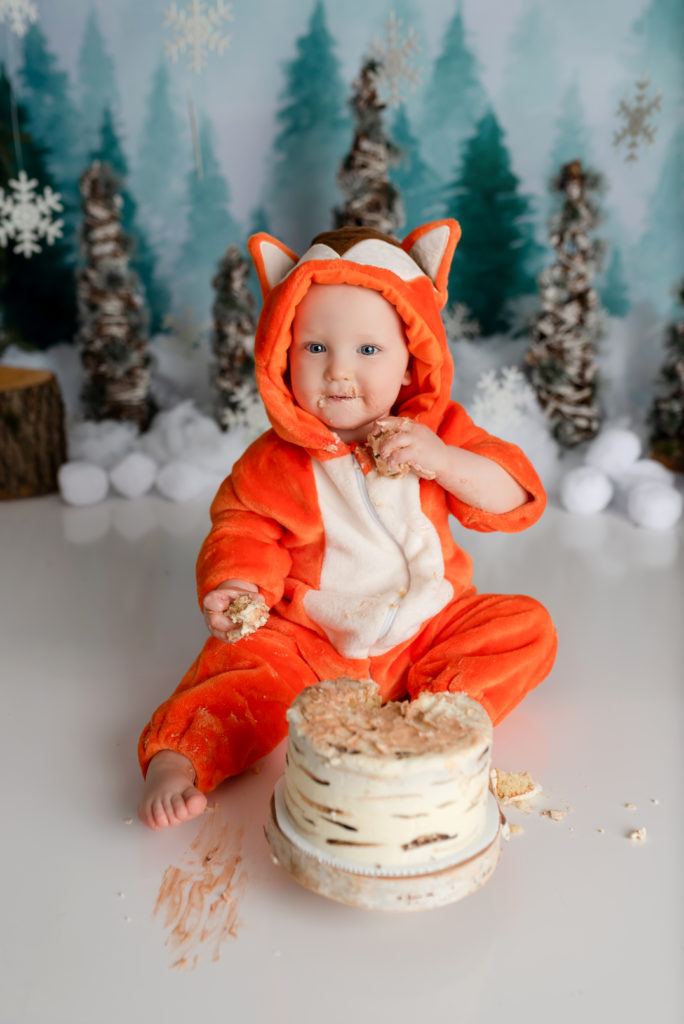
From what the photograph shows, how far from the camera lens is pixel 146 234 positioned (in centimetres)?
271

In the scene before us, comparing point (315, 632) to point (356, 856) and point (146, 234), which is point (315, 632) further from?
point (146, 234)

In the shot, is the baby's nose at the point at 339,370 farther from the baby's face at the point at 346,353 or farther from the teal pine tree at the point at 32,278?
the teal pine tree at the point at 32,278

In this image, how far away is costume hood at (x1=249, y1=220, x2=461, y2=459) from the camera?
1.25 m

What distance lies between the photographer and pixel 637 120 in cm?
252

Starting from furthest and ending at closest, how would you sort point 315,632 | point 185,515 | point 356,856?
point 185,515, point 315,632, point 356,856

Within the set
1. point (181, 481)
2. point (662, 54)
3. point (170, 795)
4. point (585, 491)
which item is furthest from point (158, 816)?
point (662, 54)

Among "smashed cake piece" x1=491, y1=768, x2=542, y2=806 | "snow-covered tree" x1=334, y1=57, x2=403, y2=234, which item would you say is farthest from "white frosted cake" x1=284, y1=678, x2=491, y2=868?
"snow-covered tree" x1=334, y1=57, x2=403, y2=234

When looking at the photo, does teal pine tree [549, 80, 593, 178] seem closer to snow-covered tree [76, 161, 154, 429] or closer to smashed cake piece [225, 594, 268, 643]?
snow-covered tree [76, 161, 154, 429]

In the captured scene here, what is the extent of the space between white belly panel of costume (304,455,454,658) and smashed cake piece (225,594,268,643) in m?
0.13

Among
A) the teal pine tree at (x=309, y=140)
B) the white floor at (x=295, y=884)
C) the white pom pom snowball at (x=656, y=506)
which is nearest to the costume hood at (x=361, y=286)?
the white floor at (x=295, y=884)

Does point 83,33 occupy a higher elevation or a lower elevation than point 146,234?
higher

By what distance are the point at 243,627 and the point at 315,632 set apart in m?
0.17

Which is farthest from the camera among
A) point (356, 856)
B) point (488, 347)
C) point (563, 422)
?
point (488, 347)

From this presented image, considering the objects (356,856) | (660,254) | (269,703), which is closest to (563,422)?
(660,254)
